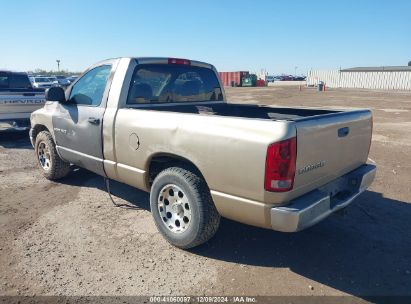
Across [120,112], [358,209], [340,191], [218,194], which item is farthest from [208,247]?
[358,209]

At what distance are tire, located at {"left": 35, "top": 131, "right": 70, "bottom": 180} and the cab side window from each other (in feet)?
3.08

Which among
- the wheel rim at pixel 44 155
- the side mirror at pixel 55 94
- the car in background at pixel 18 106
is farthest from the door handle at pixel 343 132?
the car in background at pixel 18 106

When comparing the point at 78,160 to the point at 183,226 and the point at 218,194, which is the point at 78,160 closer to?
the point at 183,226

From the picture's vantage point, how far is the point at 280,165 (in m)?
2.73

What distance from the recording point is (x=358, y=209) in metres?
4.67

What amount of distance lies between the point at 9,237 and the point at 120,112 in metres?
1.91

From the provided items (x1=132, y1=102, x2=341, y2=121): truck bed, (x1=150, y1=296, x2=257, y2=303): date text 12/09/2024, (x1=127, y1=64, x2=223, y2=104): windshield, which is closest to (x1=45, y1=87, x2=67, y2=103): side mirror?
(x1=127, y1=64, x2=223, y2=104): windshield

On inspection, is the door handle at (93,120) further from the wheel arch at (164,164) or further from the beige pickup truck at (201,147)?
the wheel arch at (164,164)

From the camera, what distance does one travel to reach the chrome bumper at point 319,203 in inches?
110

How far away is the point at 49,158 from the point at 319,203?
4502 millimetres

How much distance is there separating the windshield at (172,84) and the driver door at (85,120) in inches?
15.5

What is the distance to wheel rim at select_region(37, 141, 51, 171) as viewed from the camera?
5766 millimetres

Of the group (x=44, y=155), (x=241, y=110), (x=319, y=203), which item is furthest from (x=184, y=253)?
(x=44, y=155)

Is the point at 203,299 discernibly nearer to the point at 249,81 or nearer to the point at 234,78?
the point at 249,81
